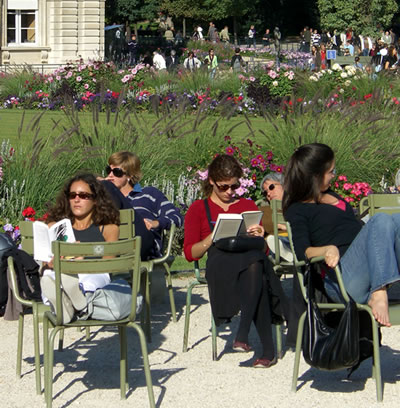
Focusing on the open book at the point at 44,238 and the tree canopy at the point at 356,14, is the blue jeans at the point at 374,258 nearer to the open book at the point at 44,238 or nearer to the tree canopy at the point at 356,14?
the open book at the point at 44,238

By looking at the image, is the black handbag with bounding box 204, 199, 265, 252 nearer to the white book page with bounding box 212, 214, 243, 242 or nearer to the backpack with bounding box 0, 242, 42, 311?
the white book page with bounding box 212, 214, 243, 242

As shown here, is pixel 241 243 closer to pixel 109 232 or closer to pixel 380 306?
pixel 109 232

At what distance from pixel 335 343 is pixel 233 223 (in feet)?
4.53

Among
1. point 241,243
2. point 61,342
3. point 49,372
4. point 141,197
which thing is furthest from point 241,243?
point 141,197

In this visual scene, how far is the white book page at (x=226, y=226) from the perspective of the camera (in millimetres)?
6801

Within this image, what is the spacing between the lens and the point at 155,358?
22.7 ft

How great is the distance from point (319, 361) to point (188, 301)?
1.69m

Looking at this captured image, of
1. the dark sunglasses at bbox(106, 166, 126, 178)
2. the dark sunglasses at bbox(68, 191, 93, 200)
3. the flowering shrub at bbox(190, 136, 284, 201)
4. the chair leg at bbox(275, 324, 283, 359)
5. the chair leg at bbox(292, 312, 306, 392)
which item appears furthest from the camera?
the flowering shrub at bbox(190, 136, 284, 201)

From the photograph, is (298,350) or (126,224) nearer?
(298,350)

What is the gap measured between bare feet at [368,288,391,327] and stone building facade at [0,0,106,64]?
43.3 metres

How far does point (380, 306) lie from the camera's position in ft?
19.3

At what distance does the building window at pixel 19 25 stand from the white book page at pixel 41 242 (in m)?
43.5

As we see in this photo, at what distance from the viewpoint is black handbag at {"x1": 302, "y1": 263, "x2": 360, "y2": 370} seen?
5.72 metres

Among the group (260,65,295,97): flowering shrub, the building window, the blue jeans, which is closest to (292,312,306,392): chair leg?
the blue jeans
